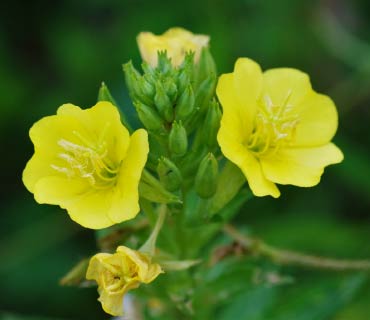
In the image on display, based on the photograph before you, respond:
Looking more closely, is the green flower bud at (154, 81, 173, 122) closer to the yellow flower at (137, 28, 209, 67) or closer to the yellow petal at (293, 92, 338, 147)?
the yellow flower at (137, 28, 209, 67)

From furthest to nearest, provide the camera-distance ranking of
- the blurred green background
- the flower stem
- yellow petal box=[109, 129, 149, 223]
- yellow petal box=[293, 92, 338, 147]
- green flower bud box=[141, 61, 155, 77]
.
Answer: the blurred green background, the flower stem, yellow petal box=[293, 92, 338, 147], green flower bud box=[141, 61, 155, 77], yellow petal box=[109, 129, 149, 223]

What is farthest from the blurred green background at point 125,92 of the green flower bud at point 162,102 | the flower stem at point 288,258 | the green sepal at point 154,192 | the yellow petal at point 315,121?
the green flower bud at point 162,102

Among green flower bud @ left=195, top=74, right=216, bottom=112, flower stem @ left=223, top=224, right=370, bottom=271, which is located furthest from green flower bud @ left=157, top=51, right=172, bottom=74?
flower stem @ left=223, top=224, right=370, bottom=271

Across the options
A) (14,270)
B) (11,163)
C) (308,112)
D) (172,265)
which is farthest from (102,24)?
(172,265)

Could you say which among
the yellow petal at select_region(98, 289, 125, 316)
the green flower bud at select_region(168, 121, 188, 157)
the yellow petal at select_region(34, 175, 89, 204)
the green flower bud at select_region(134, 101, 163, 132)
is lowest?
the yellow petal at select_region(98, 289, 125, 316)

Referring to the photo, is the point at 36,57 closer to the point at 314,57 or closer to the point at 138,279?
the point at 314,57

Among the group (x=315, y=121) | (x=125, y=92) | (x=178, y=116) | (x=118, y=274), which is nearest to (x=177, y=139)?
(x=178, y=116)
